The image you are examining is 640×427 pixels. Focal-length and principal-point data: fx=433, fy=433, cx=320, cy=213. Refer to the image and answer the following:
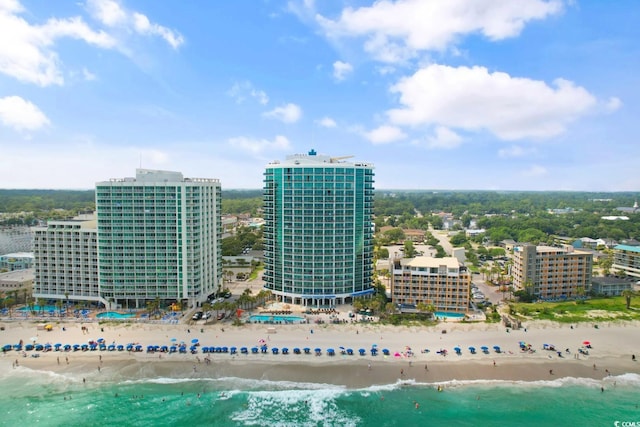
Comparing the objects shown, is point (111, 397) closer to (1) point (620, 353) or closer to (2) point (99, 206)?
(2) point (99, 206)

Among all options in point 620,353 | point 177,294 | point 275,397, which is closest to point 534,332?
point 620,353

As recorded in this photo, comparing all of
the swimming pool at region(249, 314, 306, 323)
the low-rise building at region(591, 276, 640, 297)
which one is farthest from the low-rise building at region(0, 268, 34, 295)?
the low-rise building at region(591, 276, 640, 297)

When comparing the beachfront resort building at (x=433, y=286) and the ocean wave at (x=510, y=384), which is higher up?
Answer: the beachfront resort building at (x=433, y=286)

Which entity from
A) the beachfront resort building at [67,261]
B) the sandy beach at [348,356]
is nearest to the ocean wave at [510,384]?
the sandy beach at [348,356]

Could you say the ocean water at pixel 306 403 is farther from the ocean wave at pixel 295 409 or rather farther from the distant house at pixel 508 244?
the distant house at pixel 508 244

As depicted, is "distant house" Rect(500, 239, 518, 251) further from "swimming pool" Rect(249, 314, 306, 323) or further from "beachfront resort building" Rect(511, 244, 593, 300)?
"swimming pool" Rect(249, 314, 306, 323)

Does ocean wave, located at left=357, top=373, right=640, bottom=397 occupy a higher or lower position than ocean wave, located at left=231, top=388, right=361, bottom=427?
higher

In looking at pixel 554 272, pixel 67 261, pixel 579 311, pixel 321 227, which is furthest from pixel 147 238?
pixel 554 272
